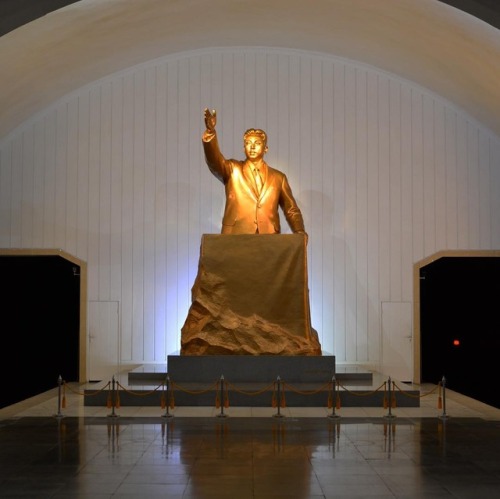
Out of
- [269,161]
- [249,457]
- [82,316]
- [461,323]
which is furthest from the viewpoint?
[461,323]

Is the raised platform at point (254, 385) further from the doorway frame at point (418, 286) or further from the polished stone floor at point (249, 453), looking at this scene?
the doorway frame at point (418, 286)

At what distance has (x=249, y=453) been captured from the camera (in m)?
7.21

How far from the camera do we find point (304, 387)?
10.3m

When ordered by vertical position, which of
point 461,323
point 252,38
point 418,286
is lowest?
point 461,323

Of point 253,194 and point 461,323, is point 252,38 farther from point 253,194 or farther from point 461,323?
point 461,323

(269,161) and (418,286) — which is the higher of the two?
(269,161)

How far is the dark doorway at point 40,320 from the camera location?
554 inches

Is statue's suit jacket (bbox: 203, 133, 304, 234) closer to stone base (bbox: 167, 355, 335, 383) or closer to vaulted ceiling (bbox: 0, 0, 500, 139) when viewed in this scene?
stone base (bbox: 167, 355, 335, 383)

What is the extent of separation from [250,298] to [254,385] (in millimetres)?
1198

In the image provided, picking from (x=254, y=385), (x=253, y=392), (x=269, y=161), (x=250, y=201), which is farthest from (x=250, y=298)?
(x=269, y=161)

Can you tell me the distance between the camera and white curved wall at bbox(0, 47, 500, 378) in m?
13.9

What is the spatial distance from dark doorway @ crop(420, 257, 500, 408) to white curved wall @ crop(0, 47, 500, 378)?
691 mm

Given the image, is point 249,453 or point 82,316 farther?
point 82,316

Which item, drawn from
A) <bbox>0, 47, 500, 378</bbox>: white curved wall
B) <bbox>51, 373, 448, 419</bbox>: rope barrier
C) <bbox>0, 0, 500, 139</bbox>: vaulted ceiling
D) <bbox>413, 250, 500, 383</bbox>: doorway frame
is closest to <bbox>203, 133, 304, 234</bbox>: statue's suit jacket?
<bbox>0, 47, 500, 378</bbox>: white curved wall
